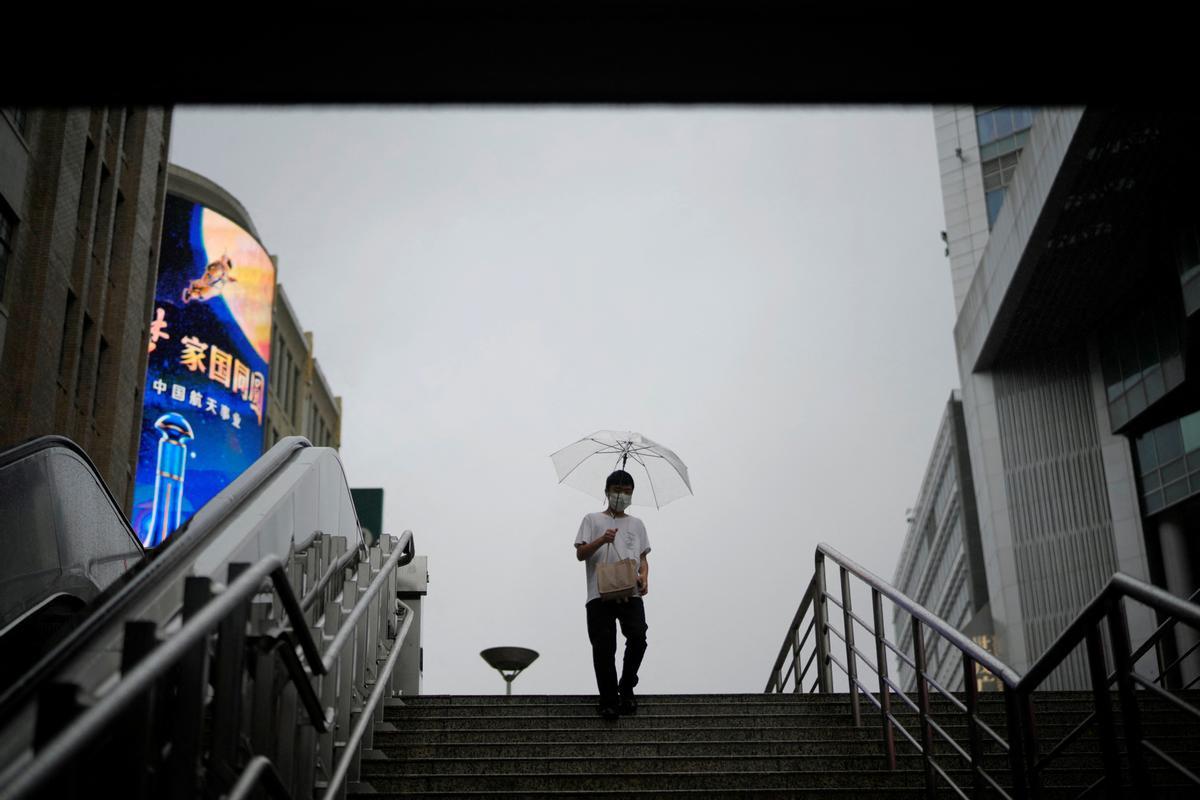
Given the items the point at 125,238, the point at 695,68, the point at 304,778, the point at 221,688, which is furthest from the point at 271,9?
the point at 125,238

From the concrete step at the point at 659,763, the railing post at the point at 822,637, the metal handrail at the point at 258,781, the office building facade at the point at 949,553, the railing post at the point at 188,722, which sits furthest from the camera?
the office building facade at the point at 949,553

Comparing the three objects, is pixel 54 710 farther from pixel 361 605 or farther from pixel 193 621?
pixel 361 605

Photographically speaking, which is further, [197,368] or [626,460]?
[197,368]

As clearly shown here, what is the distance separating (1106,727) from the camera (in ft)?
15.4

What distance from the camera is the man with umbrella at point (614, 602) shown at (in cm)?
781

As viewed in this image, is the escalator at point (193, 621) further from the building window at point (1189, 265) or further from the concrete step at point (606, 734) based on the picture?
the building window at point (1189, 265)

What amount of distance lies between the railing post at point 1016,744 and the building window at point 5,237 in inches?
706

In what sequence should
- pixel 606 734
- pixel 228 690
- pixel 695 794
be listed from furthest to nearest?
pixel 606 734
pixel 695 794
pixel 228 690

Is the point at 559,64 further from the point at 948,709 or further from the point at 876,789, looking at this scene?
the point at 948,709

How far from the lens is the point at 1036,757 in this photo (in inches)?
201

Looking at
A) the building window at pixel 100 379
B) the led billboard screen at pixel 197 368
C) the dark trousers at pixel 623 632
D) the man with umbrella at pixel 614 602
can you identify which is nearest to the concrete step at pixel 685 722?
the man with umbrella at pixel 614 602

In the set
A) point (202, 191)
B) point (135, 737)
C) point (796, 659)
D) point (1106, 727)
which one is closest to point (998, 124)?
point (202, 191)

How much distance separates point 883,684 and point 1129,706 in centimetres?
267

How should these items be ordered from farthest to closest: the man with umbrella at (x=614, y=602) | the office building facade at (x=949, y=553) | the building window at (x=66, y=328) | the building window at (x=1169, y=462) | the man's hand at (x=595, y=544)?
the office building facade at (x=949, y=553), the building window at (x=1169, y=462), the building window at (x=66, y=328), the man's hand at (x=595, y=544), the man with umbrella at (x=614, y=602)
